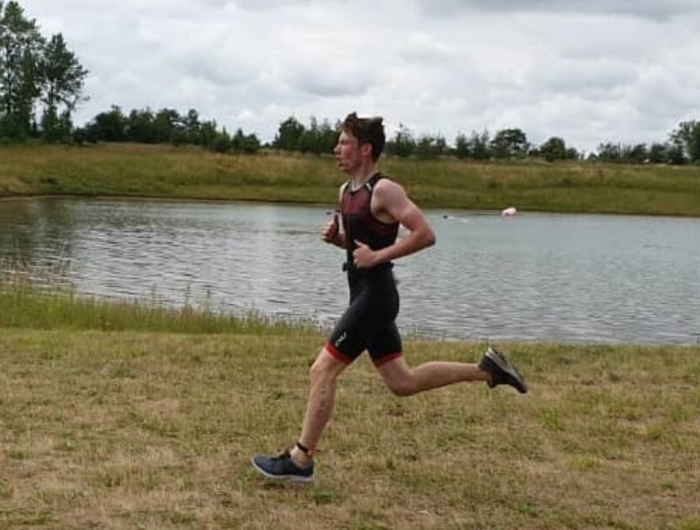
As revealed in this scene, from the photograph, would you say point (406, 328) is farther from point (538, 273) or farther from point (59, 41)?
point (59, 41)

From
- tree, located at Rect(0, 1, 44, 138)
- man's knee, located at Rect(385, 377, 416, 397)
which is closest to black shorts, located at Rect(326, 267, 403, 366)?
man's knee, located at Rect(385, 377, 416, 397)

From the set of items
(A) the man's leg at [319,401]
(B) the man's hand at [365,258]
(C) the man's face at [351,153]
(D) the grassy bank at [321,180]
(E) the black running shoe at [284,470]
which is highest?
(C) the man's face at [351,153]

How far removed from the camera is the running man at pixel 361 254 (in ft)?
19.4

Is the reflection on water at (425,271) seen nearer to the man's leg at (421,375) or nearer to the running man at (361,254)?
the man's leg at (421,375)

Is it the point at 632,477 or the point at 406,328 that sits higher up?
the point at 632,477

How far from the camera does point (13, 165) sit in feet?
226

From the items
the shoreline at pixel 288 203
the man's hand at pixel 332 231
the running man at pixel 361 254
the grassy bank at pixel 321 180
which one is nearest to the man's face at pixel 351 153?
the running man at pixel 361 254

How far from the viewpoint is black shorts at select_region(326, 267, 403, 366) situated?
605 centimetres

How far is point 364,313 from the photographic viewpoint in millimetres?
6043

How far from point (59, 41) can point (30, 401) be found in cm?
10720

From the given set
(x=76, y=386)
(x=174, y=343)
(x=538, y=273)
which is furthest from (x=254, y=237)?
(x=76, y=386)

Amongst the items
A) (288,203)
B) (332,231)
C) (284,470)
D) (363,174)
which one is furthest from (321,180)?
(284,470)

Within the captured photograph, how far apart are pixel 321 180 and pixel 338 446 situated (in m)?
69.0

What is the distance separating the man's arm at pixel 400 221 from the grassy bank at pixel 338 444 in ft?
4.46
